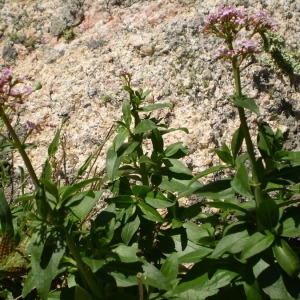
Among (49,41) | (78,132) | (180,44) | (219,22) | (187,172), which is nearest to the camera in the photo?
(219,22)

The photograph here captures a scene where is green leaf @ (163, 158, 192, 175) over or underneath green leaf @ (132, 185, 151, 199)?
over

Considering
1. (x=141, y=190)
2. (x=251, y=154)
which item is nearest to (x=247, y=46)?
(x=251, y=154)

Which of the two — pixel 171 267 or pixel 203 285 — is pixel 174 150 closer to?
pixel 171 267

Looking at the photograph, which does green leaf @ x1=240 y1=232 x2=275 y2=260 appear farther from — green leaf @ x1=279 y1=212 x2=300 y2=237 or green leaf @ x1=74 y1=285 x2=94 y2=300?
green leaf @ x1=74 y1=285 x2=94 y2=300

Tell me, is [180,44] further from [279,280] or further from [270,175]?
[279,280]

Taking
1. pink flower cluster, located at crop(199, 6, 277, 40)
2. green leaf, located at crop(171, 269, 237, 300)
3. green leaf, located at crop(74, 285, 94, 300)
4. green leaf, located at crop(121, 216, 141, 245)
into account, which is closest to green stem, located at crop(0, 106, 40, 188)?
green leaf, located at crop(74, 285, 94, 300)

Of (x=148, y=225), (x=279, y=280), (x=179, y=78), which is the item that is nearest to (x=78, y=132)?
(x=179, y=78)
